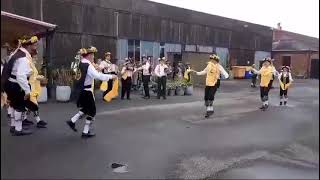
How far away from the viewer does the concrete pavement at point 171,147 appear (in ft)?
12.4

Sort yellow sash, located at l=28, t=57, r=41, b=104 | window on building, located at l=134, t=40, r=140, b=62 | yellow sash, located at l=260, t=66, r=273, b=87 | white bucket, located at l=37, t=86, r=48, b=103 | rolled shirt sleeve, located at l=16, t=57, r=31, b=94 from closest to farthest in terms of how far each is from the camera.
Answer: rolled shirt sleeve, located at l=16, t=57, r=31, b=94, yellow sash, located at l=28, t=57, r=41, b=104, white bucket, located at l=37, t=86, r=48, b=103, yellow sash, located at l=260, t=66, r=273, b=87, window on building, located at l=134, t=40, r=140, b=62

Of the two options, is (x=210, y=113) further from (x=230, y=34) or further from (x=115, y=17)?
(x=230, y=34)

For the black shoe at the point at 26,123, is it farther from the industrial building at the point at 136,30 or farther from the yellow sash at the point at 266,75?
the industrial building at the point at 136,30

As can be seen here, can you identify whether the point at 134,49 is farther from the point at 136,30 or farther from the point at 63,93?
the point at 63,93

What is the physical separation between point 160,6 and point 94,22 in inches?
245

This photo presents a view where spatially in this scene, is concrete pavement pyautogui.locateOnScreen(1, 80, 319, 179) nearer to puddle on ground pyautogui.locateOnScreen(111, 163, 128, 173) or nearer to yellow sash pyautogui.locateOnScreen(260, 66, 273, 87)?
puddle on ground pyautogui.locateOnScreen(111, 163, 128, 173)

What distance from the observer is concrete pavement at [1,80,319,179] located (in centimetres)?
378

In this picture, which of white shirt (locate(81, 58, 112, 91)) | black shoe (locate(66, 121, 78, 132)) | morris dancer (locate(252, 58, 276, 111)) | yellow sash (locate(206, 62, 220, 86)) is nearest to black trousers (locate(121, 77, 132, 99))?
yellow sash (locate(206, 62, 220, 86))

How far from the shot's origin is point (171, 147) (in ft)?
24.4

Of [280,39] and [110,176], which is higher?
[280,39]

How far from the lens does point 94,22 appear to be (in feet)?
71.9

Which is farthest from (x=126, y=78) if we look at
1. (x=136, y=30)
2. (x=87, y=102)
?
(x=136, y=30)

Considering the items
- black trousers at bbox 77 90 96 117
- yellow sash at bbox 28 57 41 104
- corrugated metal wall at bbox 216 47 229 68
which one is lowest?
black trousers at bbox 77 90 96 117

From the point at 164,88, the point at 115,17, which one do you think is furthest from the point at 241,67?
the point at 164,88
